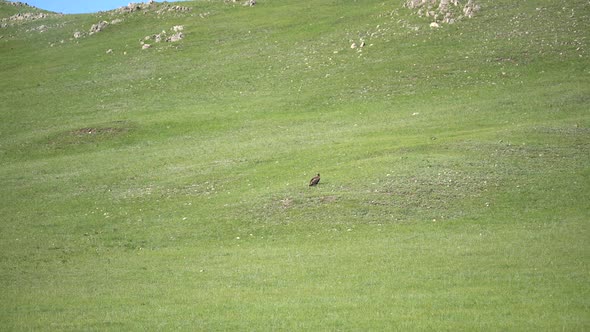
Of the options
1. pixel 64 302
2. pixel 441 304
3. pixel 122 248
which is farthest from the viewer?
pixel 122 248

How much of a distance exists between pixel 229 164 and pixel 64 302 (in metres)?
22.7

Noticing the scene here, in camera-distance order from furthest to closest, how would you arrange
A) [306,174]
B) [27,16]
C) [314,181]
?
1. [27,16]
2. [306,174]
3. [314,181]

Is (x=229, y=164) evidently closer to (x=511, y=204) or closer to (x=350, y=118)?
(x=350, y=118)

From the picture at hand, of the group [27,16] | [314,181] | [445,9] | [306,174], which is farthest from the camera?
[27,16]

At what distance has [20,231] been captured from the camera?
3406 centimetres

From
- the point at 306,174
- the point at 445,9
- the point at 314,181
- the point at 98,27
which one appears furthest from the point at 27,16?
the point at 314,181

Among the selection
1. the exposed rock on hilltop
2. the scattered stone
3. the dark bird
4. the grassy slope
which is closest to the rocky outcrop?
the grassy slope

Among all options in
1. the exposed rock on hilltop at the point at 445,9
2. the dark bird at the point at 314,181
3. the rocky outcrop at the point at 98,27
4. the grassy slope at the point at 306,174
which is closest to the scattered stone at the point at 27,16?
the rocky outcrop at the point at 98,27

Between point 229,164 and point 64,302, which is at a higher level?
point 64,302

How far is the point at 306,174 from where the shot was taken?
3912cm

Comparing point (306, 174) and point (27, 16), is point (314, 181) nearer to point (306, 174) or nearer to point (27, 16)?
point (306, 174)

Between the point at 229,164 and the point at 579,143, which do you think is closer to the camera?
the point at 579,143

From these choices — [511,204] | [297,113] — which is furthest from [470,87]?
[511,204]

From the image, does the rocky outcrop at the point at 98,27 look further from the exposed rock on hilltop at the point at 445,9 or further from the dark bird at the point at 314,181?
the dark bird at the point at 314,181
